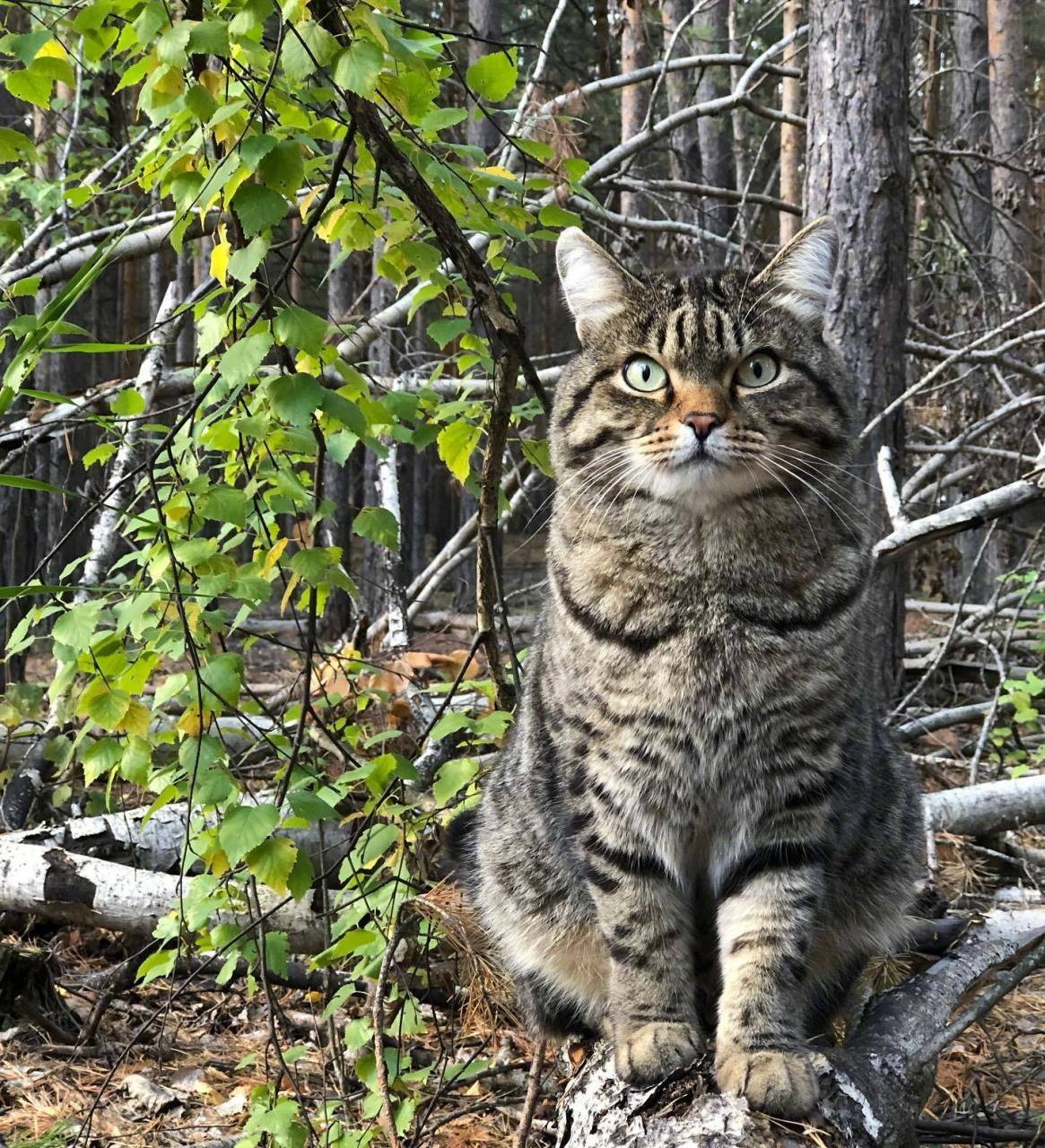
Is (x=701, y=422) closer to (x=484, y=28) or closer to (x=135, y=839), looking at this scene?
(x=135, y=839)

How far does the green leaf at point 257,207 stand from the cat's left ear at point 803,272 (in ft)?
3.76

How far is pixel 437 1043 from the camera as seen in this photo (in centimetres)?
346

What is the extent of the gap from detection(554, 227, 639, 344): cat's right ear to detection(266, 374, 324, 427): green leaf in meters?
0.82

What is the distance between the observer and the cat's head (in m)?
2.32

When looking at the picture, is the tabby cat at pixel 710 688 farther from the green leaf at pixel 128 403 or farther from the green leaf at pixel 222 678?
the green leaf at pixel 128 403

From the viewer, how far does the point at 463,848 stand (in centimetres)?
309

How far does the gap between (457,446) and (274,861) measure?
1201 millimetres

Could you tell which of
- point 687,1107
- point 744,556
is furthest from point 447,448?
point 687,1107

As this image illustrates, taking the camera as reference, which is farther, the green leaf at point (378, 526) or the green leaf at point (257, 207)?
the green leaf at point (378, 526)

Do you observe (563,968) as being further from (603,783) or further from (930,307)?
(930,307)

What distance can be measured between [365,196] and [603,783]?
1.52 m

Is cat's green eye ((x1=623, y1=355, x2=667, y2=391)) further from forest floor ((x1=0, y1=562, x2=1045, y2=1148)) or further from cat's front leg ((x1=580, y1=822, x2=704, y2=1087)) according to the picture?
forest floor ((x1=0, y1=562, x2=1045, y2=1148))

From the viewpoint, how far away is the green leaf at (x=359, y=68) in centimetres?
178

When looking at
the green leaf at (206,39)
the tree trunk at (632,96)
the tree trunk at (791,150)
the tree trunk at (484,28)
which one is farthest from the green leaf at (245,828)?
the tree trunk at (484,28)
